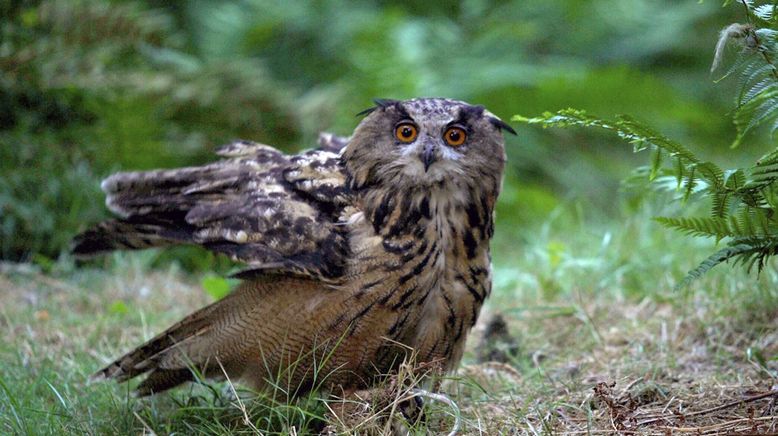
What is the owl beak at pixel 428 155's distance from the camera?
2.90 m

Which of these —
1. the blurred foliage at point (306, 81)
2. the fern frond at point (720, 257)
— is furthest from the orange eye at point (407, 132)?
the blurred foliage at point (306, 81)

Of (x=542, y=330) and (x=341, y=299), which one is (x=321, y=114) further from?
(x=341, y=299)

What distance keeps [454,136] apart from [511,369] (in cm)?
117

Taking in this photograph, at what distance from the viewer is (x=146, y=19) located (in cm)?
595

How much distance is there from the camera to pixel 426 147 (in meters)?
2.92

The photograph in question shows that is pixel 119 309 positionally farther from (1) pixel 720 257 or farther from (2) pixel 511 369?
(1) pixel 720 257

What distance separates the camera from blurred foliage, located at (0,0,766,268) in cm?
538

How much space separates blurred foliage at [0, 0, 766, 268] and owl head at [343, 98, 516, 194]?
2.92m

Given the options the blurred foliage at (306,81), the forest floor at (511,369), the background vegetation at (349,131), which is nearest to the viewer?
the forest floor at (511,369)

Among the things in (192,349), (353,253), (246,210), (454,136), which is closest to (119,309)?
(192,349)

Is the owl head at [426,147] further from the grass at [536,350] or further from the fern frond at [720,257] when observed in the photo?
the fern frond at [720,257]

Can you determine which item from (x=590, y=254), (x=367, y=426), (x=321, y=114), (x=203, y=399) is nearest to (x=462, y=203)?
(x=367, y=426)

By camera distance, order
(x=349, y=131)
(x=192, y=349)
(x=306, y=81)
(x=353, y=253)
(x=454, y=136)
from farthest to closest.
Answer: (x=306, y=81) → (x=349, y=131) → (x=192, y=349) → (x=454, y=136) → (x=353, y=253)

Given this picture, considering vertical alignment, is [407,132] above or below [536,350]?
above
